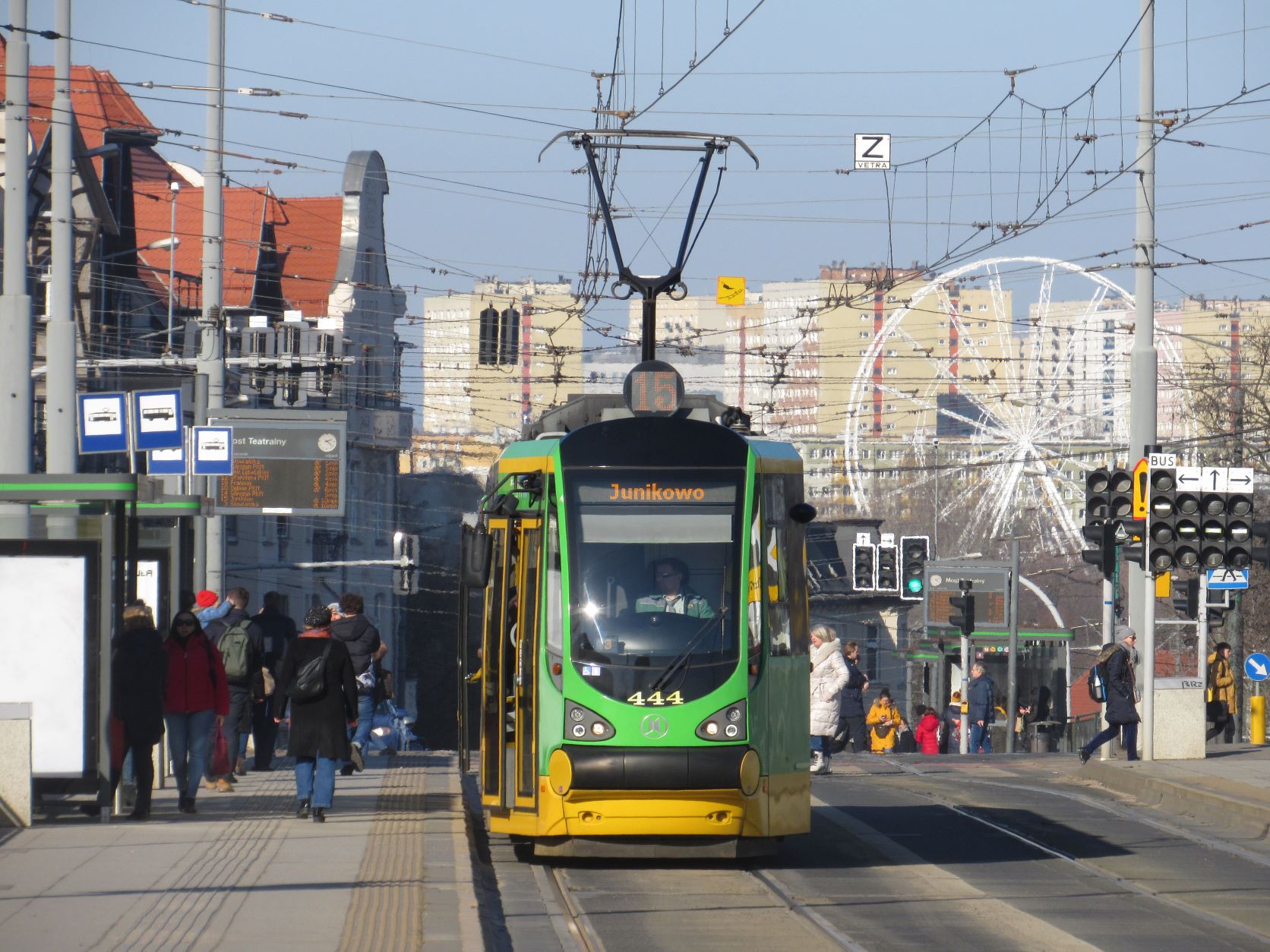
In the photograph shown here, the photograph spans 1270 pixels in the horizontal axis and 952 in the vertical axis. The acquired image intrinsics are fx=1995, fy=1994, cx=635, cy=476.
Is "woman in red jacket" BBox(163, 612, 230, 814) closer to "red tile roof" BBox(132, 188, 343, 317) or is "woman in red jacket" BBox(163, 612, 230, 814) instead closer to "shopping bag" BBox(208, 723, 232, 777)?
"shopping bag" BBox(208, 723, 232, 777)

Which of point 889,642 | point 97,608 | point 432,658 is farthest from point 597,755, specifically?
point 889,642

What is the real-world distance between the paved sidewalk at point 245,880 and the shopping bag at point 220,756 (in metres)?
0.65

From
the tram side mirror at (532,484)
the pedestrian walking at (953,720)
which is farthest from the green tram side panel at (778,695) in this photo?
the pedestrian walking at (953,720)

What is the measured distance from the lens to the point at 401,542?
124ft

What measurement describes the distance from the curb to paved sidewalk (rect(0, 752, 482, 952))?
652 cm

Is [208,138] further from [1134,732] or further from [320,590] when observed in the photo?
[320,590]

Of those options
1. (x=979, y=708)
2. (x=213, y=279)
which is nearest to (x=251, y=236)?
(x=979, y=708)

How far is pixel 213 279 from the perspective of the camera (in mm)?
26156

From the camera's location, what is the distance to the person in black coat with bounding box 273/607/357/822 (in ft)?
46.5

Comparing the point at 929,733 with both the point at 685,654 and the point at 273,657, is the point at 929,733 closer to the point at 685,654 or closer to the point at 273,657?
the point at 273,657

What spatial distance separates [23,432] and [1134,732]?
13.2 metres

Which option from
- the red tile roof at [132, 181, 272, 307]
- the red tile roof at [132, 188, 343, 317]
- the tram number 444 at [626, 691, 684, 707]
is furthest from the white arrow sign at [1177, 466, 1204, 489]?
the red tile roof at [132, 181, 272, 307]

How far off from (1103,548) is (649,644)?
12829mm

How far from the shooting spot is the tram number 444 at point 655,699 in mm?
12383
